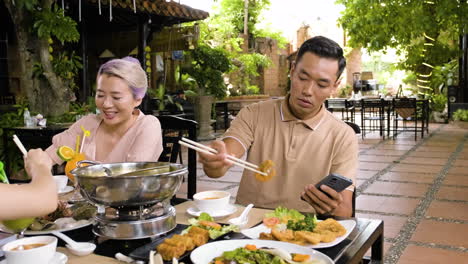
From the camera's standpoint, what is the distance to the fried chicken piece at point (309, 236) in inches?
49.3

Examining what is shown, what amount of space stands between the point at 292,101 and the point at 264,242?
1.12 metres

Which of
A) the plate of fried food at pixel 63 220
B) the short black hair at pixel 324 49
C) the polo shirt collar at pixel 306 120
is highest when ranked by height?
the short black hair at pixel 324 49

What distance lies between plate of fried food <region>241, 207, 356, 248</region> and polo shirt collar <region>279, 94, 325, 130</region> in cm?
81

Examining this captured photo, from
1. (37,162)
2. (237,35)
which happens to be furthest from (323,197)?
(237,35)

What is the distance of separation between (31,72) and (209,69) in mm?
5786

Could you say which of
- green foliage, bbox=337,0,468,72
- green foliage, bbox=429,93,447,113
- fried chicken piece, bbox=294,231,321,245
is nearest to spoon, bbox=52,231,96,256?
fried chicken piece, bbox=294,231,321,245

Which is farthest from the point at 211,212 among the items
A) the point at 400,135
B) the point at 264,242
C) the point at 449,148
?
the point at 400,135

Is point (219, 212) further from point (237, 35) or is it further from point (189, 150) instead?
point (237, 35)

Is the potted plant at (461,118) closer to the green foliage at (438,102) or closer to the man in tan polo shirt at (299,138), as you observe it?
the green foliage at (438,102)

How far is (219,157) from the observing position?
1.68m

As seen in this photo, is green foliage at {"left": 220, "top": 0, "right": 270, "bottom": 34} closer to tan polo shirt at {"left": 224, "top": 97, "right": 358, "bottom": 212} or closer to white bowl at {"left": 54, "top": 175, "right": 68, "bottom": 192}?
tan polo shirt at {"left": 224, "top": 97, "right": 358, "bottom": 212}

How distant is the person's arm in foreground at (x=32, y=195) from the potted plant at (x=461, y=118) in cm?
1225

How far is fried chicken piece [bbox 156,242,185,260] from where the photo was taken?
1156 millimetres

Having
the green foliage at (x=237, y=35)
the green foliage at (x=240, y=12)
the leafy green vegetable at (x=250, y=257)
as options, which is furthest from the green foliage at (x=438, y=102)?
the leafy green vegetable at (x=250, y=257)
